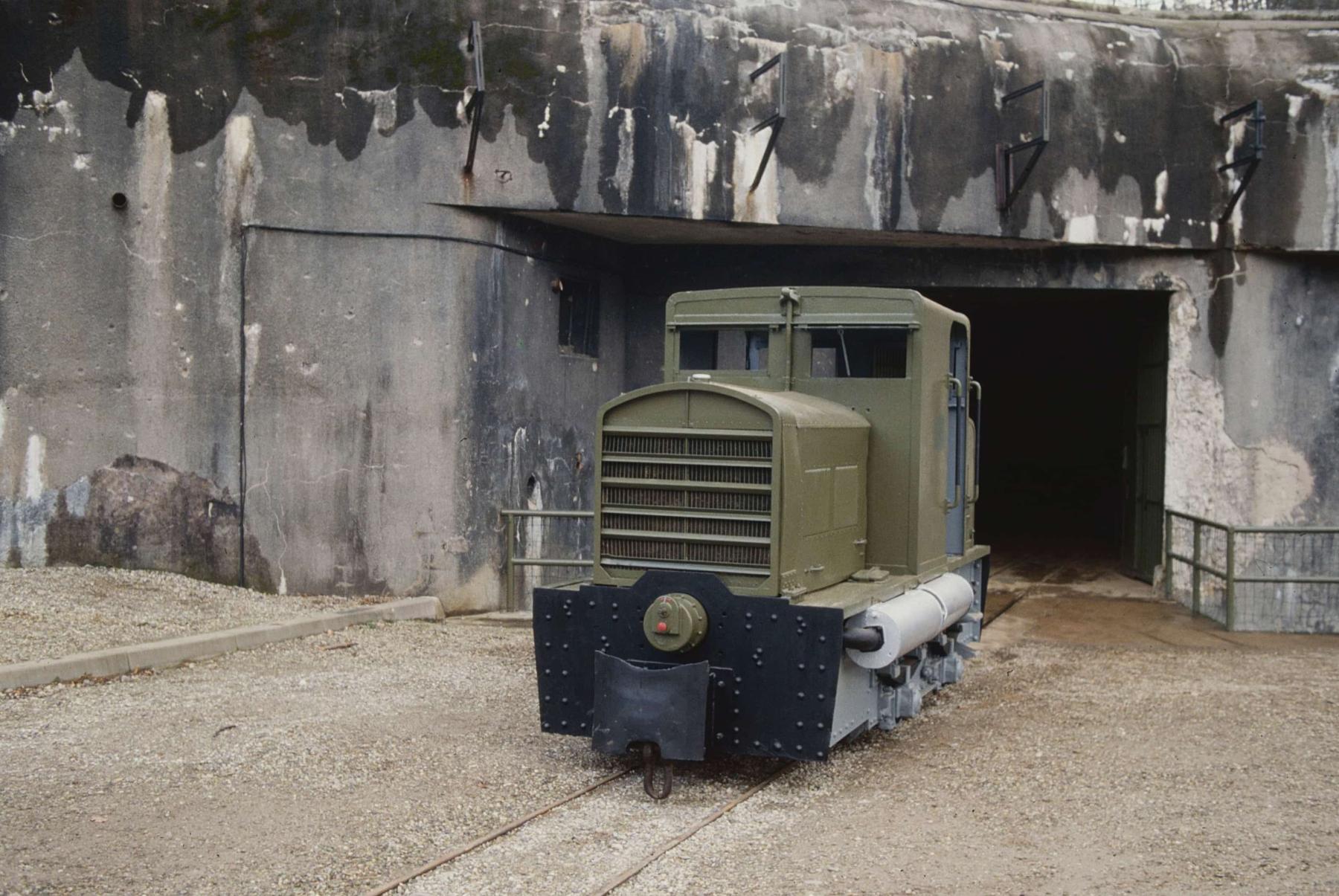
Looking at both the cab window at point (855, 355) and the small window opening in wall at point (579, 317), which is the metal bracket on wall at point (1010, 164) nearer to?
the small window opening in wall at point (579, 317)

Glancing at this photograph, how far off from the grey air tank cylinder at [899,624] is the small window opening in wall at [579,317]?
6.47 m

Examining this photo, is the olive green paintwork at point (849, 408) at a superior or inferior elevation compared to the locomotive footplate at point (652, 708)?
superior

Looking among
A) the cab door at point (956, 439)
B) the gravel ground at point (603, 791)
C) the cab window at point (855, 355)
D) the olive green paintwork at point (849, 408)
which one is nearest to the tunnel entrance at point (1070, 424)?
the gravel ground at point (603, 791)

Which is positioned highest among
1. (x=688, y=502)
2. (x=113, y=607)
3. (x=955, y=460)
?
(x=955, y=460)

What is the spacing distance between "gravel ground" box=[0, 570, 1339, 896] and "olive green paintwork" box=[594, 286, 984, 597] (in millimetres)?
1217

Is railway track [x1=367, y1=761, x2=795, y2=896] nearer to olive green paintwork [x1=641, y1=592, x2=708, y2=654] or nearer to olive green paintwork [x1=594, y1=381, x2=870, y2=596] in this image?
olive green paintwork [x1=641, y1=592, x2=708, y2=654]

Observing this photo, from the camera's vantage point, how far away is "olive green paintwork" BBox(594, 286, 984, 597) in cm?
735

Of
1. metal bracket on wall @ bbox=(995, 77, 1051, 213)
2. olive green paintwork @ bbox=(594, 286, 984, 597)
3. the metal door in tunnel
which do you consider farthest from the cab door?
the metal door in tunnel

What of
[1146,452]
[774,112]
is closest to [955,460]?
[774,112]

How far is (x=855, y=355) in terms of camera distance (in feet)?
27.0

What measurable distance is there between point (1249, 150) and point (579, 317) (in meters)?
7.32

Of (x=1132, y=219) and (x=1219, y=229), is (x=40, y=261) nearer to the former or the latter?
(x=1132, y=219)

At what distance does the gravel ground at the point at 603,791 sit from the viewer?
5.52m

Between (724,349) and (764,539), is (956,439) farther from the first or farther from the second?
(764,539)
